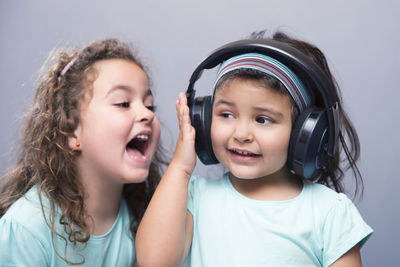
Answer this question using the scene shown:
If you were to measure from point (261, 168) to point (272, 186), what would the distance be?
11cm

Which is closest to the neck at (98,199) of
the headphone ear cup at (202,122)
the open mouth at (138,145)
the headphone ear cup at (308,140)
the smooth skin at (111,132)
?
the smooth skin at (111,132)

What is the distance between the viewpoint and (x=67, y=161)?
56.7 inches

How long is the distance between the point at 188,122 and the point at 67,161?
1.33 ft

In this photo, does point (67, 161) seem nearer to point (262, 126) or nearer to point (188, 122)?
point (188, 122)

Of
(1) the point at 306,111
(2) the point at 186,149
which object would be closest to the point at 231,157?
(2) the point at 186,149

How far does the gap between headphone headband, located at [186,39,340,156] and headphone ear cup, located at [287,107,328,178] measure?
0.07 feet

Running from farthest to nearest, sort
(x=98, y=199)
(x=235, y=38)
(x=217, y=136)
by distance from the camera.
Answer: (x=235, y=38) < (x=98, y=199) < (x=217, y=136)

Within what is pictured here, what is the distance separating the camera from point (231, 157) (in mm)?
1271

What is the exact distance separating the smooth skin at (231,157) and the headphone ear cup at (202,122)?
0.08 ft

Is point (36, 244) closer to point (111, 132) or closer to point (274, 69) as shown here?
point (111, 132)

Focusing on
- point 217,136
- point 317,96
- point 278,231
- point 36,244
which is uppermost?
point 317,96

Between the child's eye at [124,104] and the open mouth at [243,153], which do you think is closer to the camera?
the open mouth at [243,153]

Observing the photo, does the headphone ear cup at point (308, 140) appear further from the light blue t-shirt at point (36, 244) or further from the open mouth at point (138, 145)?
the light blue t-shirt at point (36, 244)

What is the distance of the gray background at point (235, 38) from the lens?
188 cm
